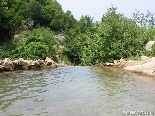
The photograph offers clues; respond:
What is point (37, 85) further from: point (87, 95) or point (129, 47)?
point (129, 47)

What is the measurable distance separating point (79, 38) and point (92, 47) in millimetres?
13426

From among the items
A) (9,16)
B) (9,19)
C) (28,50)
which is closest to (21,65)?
(28,50)

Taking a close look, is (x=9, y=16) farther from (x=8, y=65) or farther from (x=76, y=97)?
(x=76, y=97)

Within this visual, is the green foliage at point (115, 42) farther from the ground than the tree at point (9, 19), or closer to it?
closer to it

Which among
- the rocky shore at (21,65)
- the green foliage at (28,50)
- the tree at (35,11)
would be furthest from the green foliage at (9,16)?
the tree at (35,11)

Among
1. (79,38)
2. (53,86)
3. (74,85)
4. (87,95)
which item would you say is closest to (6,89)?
(53,86)

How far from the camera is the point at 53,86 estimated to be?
24.2 feet

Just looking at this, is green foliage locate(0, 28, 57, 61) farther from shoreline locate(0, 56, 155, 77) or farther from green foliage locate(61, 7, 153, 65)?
green foliage locate(61, 7, 153, 65)

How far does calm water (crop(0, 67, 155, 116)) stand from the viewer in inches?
186

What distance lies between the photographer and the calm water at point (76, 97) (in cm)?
473

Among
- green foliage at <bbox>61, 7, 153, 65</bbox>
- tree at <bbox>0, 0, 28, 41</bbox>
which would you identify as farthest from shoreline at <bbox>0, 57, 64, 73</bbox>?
tree at <bbox>0, 0, 28, 41</bbox>

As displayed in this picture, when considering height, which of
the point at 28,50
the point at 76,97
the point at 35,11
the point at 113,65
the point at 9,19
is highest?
the point at 35,11

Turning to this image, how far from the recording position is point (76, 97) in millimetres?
5844

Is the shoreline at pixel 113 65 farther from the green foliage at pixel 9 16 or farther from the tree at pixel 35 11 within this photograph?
the tree at pixel 35 11
